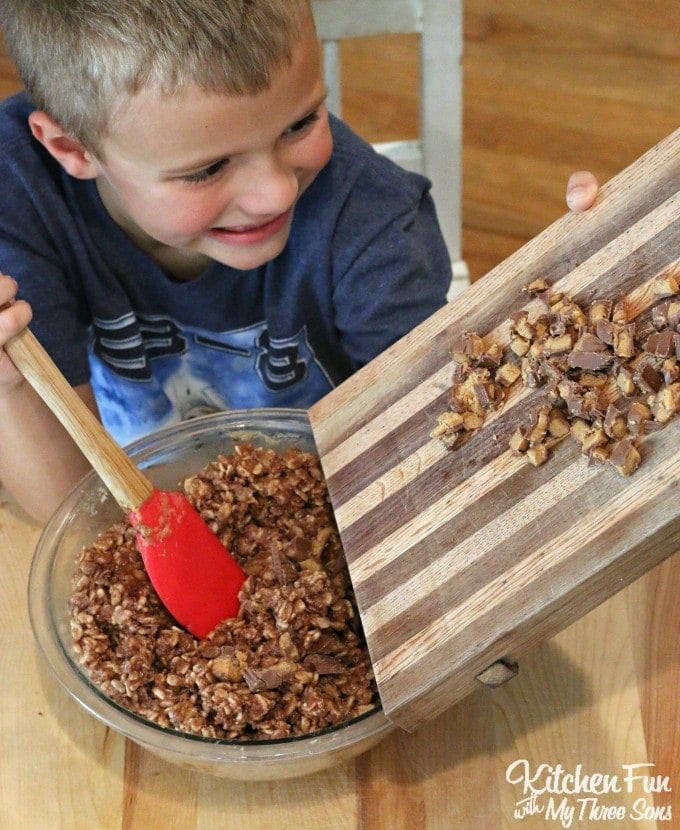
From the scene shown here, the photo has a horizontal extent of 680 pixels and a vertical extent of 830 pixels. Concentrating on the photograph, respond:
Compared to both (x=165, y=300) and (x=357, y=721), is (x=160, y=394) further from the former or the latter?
(x=357, y=721)

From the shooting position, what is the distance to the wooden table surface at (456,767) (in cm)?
91

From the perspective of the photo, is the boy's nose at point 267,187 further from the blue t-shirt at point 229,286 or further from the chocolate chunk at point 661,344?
the chocolate chunk at point 661,344

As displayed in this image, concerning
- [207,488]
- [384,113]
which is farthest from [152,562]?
[384,113]

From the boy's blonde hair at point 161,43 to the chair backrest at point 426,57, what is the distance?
1.69 ft

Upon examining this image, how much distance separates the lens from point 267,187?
1.01m

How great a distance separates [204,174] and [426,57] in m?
0.64

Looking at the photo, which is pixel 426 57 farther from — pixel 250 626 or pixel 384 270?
pixel 250 626

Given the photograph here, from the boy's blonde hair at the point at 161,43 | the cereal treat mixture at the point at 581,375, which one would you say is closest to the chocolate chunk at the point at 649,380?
the cereal treat mixture at the point at 581,375

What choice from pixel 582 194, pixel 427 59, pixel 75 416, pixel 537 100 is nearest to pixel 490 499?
pixel 582 194

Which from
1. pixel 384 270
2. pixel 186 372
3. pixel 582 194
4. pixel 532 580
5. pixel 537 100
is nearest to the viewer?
pixel 532 580

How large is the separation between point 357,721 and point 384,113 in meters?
2.12

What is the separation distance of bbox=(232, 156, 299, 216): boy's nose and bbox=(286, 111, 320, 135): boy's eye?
1.4 inches

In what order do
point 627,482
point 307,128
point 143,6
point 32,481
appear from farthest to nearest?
point 32,481 < point 307,128 < point 143,6 < point 627,482

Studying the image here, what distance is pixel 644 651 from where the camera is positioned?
1015mm
